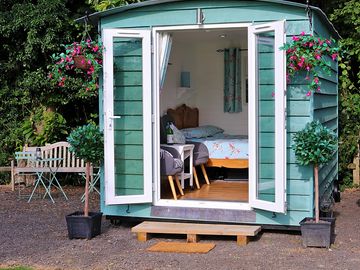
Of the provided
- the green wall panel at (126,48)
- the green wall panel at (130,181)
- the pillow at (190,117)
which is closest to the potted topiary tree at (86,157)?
the green wall panel at (130,181)

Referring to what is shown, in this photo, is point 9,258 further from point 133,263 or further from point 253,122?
point 253,122

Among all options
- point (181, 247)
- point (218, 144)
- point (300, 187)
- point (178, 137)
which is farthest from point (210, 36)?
point (181, 247)

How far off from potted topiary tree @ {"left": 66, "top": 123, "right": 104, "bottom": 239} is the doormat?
748 mm

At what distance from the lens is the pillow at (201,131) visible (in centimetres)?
952

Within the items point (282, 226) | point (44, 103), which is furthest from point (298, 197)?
point (44, 103)

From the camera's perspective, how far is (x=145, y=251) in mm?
5883

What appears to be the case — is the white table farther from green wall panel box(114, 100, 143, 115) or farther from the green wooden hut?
green wall panel box(114, 100, 143, 115)

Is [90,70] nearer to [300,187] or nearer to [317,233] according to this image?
[300,187]

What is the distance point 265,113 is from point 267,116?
0.04 metres

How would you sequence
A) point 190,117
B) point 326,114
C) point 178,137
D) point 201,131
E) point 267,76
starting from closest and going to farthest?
point 267,76, point 326,114, point 178,137, point 201,131, point 190,117

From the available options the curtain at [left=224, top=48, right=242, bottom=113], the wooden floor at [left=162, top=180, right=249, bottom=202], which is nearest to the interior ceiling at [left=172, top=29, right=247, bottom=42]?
the curtain at [left=224, top=48, right=242, bottom=113]

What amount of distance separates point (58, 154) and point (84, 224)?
377 centimetres

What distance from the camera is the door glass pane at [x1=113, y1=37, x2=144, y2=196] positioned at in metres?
6.71

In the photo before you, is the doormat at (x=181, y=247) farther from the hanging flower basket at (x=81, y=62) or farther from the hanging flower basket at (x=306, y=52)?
the hanging flower basket at (x=81, y=62)
